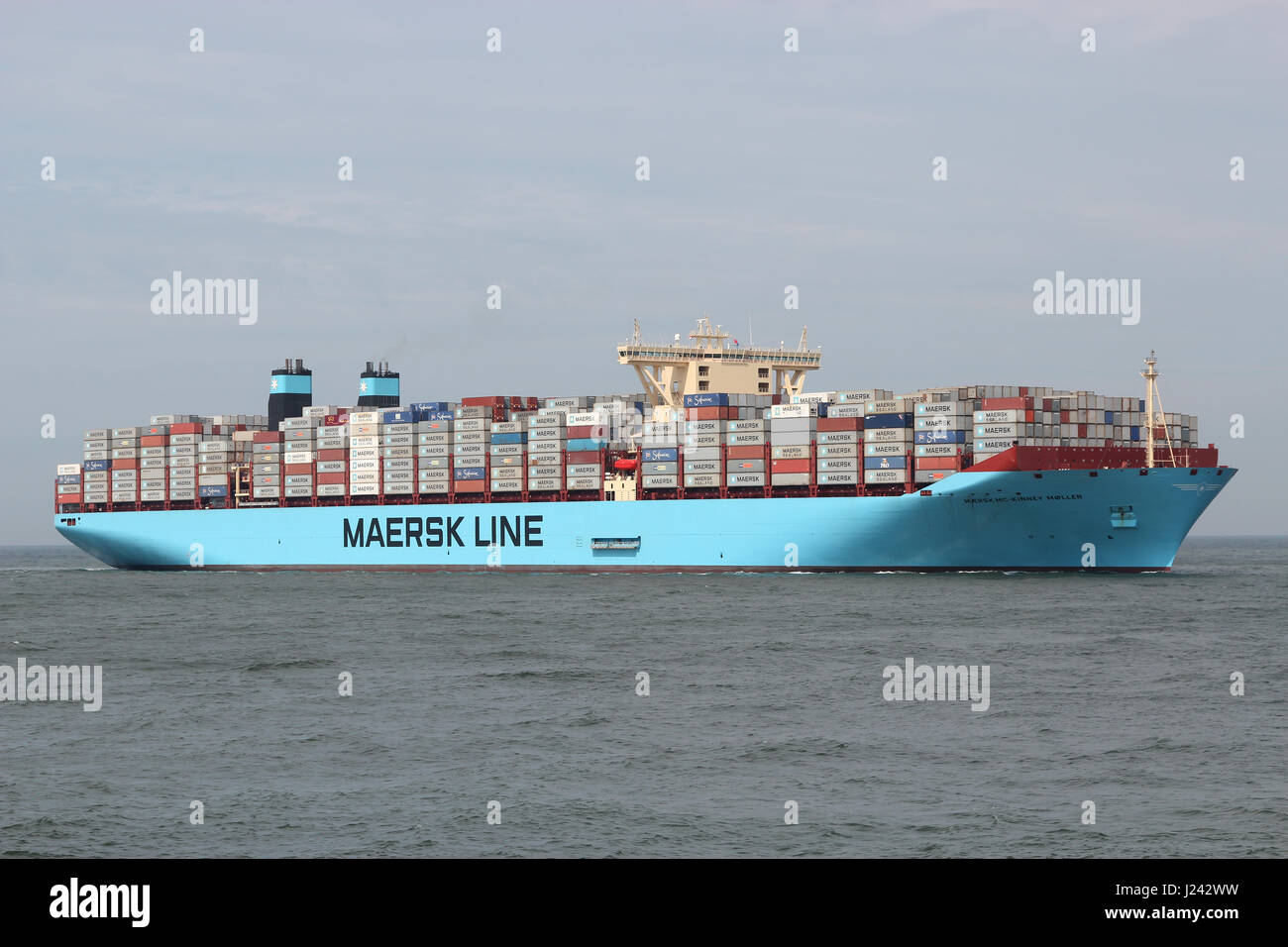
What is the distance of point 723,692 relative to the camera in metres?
31.3

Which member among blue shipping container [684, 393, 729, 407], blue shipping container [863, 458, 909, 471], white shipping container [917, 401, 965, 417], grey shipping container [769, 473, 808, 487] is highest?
blue shipping container [684, 393, 729, 407]

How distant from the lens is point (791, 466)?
67750 mm

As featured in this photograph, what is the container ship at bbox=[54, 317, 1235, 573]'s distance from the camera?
62938 millimetres

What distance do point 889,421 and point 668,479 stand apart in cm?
1255

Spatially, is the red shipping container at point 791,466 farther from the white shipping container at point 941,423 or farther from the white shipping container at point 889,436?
the white shipping container at point 941,423

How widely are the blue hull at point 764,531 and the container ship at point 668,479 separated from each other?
0.11m

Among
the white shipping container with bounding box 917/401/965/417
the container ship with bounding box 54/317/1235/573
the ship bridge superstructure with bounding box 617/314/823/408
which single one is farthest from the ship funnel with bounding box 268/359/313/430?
the white shipping container with bounding box 917/401/965/417

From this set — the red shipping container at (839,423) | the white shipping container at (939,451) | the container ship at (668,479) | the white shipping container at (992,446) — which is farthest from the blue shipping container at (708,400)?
the white shipping container at (992,446)

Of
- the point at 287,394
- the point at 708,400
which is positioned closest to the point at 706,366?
the point at 708,400

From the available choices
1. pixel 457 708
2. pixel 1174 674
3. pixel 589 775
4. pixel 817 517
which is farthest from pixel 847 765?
pixel 817 517

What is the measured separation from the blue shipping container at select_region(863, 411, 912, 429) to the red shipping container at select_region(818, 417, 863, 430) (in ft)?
1.85

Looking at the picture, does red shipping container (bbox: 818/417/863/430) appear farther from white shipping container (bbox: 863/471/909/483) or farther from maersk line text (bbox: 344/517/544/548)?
maersk line text (bbox: 344/517/544/548)
